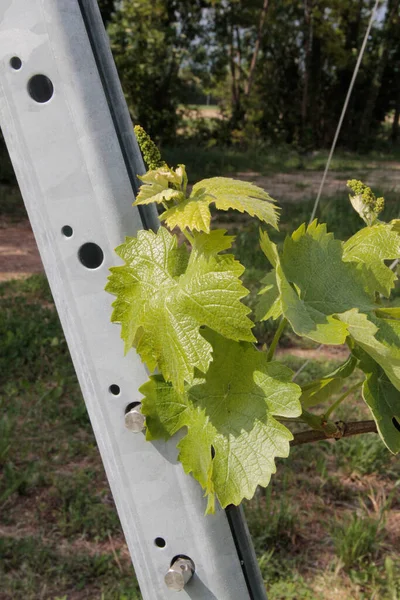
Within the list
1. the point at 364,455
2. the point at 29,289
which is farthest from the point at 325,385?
the point at 29,289

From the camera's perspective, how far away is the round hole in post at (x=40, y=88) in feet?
1.63

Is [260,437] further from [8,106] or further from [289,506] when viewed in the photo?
[289,506]

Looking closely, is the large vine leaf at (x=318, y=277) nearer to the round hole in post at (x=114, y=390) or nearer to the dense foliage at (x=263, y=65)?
the round hole in post at (x=114, y=390)

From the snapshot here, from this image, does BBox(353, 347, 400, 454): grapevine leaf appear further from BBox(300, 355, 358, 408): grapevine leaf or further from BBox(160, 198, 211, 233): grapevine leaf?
BBox(160, 198, 211, 233): grapevine leaf

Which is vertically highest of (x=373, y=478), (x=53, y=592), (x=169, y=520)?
(x=169, y=520)

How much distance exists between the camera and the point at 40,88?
1.64ft

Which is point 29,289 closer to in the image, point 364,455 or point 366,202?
point 364,455

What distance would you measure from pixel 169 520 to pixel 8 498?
207 centimetres

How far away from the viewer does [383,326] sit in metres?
0.46

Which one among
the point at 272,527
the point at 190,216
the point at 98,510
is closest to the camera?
the point at 190,216

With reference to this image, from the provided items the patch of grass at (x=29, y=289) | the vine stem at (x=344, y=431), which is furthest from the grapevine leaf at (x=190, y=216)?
the patch of grass at (x=29, y=289)

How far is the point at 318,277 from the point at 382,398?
10 centimetres

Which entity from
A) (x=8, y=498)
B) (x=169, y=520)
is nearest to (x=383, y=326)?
(x=169, y=520)

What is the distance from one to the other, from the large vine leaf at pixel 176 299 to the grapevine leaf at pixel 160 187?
0.03 metres
